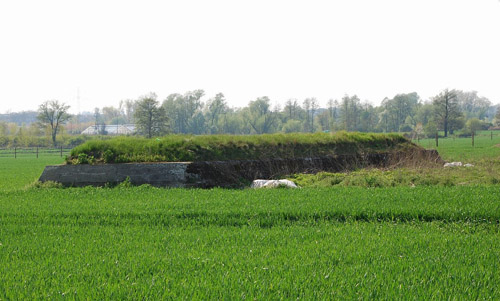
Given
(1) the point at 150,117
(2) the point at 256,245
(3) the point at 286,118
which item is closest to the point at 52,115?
(1) the point at 150,117

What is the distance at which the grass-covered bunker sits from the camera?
573 inches

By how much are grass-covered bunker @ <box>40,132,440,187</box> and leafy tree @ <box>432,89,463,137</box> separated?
3275 inches

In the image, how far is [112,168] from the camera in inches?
579

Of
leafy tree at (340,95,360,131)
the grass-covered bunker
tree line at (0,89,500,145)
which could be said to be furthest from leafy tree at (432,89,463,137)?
the grass-covered bunker

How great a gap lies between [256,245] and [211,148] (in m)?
10.3

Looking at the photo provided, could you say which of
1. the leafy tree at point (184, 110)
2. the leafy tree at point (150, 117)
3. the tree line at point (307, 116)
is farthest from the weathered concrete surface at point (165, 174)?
the leafy tree at point (184, 110)

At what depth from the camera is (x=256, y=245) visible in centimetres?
680

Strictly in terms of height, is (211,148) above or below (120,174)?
above

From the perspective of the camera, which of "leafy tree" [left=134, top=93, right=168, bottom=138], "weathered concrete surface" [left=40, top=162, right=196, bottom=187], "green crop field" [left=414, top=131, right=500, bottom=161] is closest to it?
"weathered concrete surface" [left=40, top=162, right=196, bottom=187]

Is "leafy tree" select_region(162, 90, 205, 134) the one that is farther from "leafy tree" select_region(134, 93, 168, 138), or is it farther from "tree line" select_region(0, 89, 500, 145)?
"leafy tree" select_region(134, 93, 168, 138)

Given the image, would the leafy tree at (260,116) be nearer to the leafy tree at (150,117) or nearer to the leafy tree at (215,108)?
the leafy tree at (215,108)

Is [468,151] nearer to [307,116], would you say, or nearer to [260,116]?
[260,116]

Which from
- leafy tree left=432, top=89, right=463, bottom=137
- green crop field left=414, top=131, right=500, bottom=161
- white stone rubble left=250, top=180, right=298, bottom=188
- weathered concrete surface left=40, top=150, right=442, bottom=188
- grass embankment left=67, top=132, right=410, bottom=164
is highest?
leafy tree left=432, top=89, right=463, bottom=137

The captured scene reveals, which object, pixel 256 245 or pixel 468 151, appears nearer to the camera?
pixel 256 245
